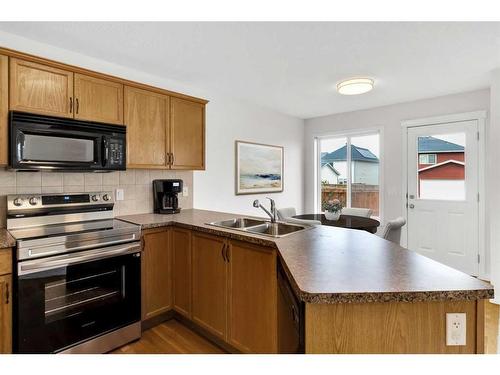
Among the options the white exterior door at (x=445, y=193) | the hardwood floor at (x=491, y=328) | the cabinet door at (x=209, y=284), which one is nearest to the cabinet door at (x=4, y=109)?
the cabinet door at (x=209, y=284)

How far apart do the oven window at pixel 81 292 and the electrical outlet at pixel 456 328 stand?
6.39ft

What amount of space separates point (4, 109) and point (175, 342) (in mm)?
1991

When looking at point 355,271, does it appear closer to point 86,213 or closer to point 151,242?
point 151,242

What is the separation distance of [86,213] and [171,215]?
2.33 ft

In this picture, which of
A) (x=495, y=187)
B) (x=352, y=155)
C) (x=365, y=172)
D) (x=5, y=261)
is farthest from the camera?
(x=352, y=155)

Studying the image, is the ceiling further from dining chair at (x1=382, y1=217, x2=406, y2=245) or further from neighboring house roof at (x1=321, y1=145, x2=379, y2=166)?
dining chair at (x1=382, y1=217, x2=406, y2=245)

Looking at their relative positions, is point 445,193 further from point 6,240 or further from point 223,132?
point 6,240

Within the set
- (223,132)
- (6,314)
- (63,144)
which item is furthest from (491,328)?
(63,144)

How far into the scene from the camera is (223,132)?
371 centimetres

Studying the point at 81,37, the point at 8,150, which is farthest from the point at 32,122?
the point at 81,37

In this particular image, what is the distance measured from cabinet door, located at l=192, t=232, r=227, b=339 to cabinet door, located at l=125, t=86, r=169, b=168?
0.87 m

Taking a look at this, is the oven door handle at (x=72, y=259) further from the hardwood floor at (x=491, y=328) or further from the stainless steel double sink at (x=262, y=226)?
the hardwood floor at (x=491, y=328)

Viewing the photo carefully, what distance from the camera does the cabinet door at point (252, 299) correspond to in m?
1.70

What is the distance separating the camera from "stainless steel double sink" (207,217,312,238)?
7.37ft
